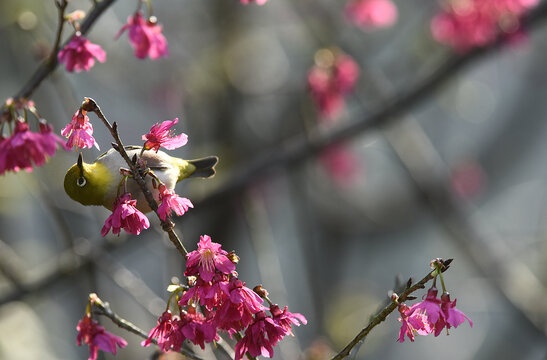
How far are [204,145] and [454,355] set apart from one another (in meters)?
4.68

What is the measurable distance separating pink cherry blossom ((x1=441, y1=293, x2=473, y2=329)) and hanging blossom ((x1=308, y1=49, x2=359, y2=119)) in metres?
2.34

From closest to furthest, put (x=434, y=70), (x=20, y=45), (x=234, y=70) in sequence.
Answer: (x=20, y=45), (x=434, y=70), (x=234, y=70)

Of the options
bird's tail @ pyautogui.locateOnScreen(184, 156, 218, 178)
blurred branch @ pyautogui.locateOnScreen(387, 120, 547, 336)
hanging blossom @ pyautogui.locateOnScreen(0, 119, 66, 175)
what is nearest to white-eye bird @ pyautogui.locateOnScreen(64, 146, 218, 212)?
bird's tail @ pyautogui.locateOnScreen(184, 156, 218, 178)

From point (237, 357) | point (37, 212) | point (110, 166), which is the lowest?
point (237, 357)

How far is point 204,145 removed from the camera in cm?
473

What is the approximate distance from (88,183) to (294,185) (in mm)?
2783

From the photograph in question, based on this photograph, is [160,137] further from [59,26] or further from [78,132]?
[59,26]

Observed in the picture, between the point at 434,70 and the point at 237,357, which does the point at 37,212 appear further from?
the point at 237,357

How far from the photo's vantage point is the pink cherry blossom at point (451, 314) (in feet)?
4.80

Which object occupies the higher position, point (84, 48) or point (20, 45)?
point (20, 45)

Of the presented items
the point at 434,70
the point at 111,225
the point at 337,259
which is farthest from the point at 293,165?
the point at 111,225

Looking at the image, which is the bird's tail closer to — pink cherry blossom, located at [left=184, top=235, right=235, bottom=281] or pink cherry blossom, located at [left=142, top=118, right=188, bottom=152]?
pink cherry blossom, located at [left=142, top=118, right=188, bottom=152]

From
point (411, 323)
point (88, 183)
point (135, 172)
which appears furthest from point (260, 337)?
point (88, 183)

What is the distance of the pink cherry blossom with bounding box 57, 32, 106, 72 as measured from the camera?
1864 millimetres
